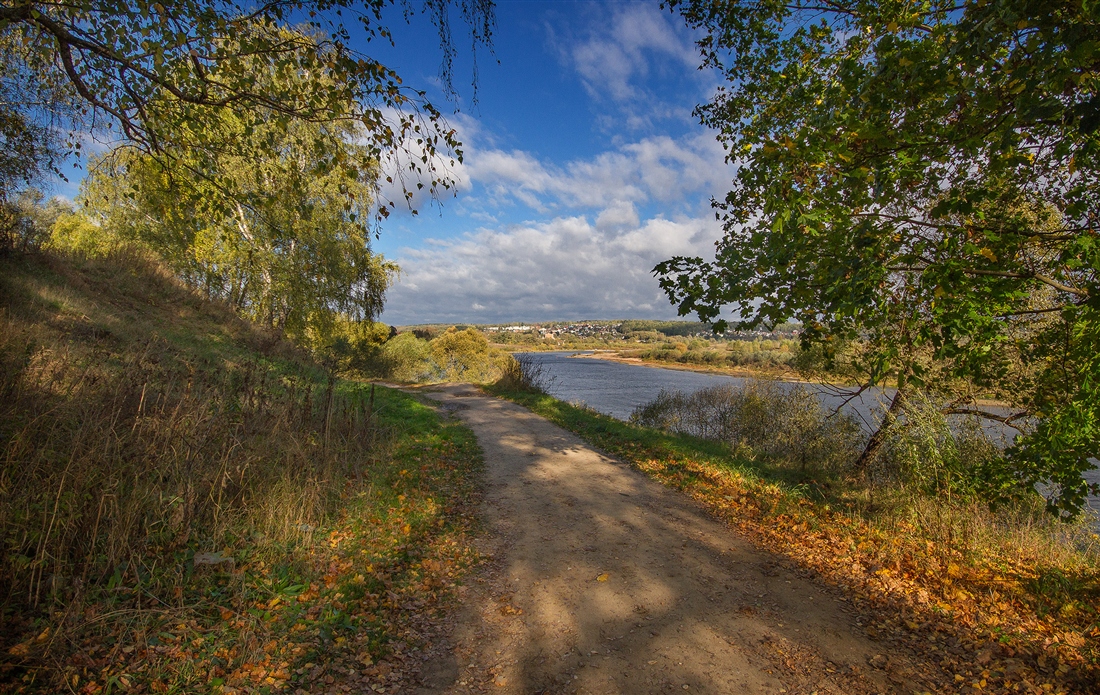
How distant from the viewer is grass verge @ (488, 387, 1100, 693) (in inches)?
135

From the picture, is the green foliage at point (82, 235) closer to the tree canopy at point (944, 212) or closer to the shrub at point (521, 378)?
the shrub at point (521, 378)

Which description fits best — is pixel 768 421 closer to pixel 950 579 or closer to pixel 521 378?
pixel 521 378

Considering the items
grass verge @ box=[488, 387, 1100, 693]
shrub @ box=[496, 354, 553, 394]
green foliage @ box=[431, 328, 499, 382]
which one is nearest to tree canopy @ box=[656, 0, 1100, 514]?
grass verge @ box=[488, 387, 1100, 693]

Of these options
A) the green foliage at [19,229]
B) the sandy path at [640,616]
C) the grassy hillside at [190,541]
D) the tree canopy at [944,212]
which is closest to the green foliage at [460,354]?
the green foliage at [19,229]

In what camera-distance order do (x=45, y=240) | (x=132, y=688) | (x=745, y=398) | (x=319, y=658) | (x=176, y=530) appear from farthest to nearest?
(x=745, y=398), (x=45, y=240), (x=176, y=530), (x=319, y=658), (x=132, y=688)

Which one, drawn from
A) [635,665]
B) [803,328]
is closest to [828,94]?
[803,328]

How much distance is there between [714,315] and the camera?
15.3ft

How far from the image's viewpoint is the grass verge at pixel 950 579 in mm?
3434

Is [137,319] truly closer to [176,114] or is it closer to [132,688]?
[176,114]

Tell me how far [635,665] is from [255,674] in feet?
8.03

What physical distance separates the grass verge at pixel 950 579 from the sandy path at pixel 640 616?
13.7 inches

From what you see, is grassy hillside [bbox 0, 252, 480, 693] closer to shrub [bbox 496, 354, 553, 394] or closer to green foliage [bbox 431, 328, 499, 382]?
shrub [bbox 496, 354, 553, 394]

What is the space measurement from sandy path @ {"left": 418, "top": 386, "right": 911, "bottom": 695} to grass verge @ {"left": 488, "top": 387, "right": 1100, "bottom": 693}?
35cm

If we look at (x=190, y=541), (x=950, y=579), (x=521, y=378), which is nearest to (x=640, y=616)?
(x=950, y=579)
